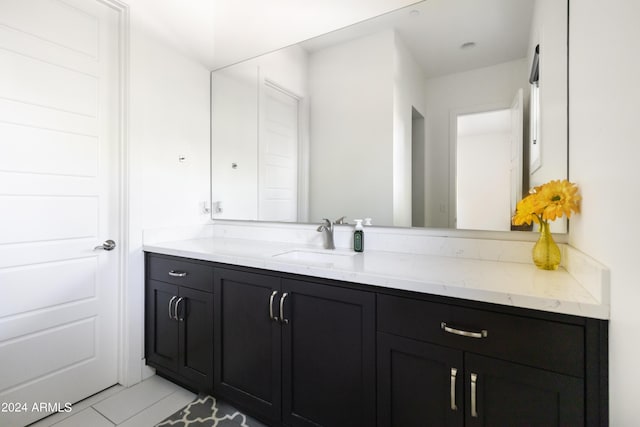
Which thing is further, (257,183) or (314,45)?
(257,183)

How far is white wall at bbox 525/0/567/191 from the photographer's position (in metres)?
1.25

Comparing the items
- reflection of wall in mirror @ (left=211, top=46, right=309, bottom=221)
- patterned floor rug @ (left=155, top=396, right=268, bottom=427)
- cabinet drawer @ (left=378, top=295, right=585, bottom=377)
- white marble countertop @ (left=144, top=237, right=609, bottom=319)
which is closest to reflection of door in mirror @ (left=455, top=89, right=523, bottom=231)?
white marble countertop @ (left=144, top=237, right=609, bottom=319)

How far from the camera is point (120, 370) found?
1.90m

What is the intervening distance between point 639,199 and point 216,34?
9.01ft

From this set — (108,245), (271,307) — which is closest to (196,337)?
(271,307)

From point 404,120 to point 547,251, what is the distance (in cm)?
96

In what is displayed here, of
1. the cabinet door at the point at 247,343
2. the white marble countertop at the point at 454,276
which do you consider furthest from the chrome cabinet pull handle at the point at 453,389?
the cabinet door at the point at 247,343

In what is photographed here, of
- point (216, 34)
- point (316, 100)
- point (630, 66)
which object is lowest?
point (630, 66)

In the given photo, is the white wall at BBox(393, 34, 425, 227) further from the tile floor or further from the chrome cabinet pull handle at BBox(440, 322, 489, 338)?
the tile floor

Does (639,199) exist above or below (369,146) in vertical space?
below

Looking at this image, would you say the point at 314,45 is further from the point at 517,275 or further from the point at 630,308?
the point at 630,308

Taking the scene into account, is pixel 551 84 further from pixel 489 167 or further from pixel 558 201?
pixel 558 201

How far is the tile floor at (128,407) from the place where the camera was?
61.9 inches

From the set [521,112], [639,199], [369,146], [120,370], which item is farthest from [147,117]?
[639,199]
